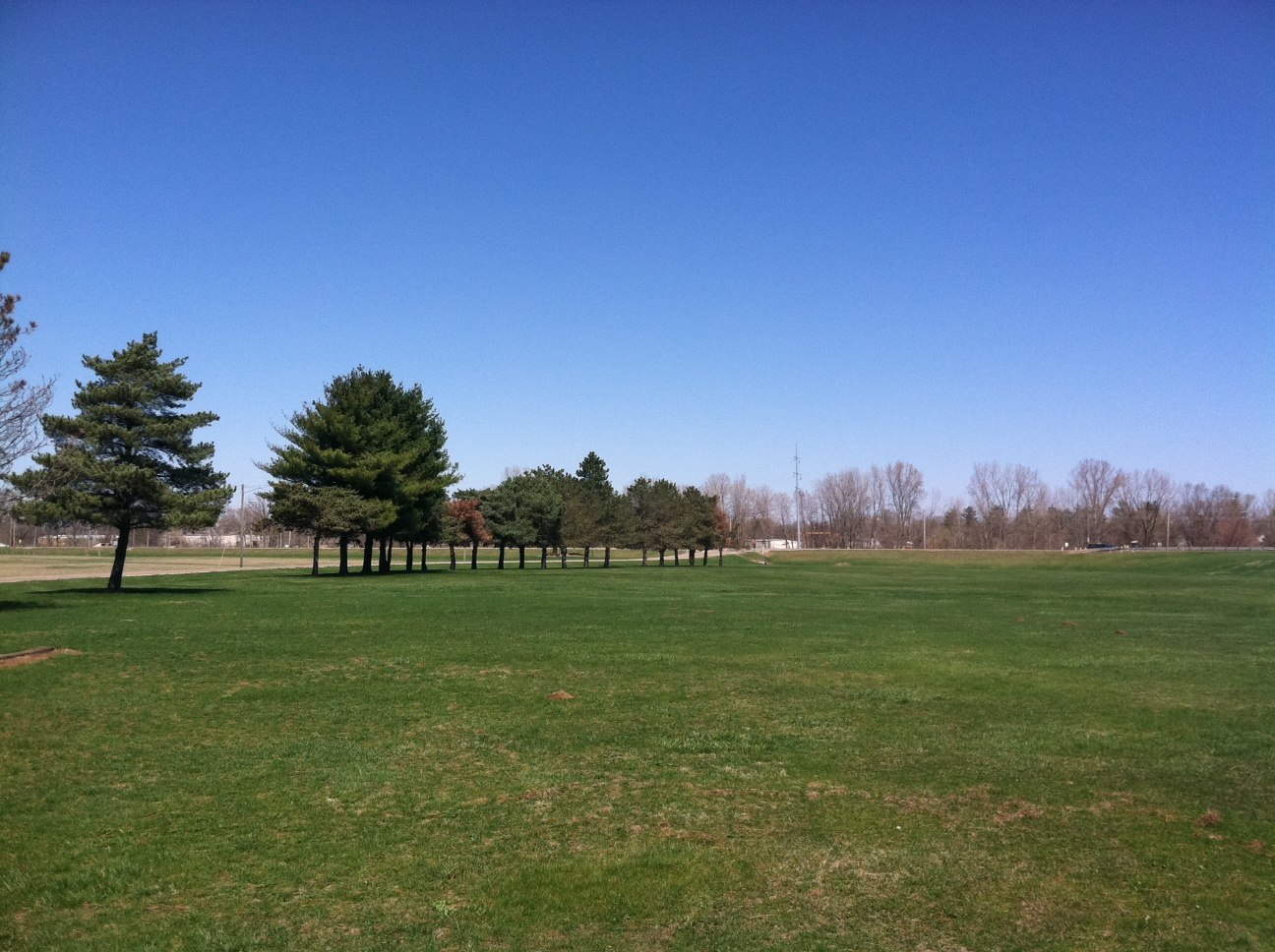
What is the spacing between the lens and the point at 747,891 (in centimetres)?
732

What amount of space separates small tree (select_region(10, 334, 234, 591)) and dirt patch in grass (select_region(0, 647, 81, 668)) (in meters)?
19.9

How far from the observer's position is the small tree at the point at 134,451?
37.9m

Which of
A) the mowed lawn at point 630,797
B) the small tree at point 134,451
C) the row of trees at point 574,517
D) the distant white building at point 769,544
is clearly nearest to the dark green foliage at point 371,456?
the row of trees at point 574,517

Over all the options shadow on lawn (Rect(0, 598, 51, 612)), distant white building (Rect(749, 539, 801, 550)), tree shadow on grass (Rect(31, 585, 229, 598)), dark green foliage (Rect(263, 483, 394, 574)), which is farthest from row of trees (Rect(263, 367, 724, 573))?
distant white building (Rect(749, 539, 801, 550))

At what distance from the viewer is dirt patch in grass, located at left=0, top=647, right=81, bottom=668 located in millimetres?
17844

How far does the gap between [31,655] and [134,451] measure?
23.4m

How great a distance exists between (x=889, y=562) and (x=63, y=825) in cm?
10909

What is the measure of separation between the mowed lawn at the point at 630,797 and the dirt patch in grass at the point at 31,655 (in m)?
0.65

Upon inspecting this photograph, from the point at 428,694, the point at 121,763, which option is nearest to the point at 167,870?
the point at 121,763

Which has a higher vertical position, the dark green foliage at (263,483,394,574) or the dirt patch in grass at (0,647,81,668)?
the dark green foliage at (263,483,394,574)

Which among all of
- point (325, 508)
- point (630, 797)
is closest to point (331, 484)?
point (325, 508)

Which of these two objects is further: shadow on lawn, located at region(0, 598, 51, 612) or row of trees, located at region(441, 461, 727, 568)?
row of trees, located at region(441, 461, 727, 568)

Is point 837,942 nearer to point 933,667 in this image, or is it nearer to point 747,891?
point 747,891

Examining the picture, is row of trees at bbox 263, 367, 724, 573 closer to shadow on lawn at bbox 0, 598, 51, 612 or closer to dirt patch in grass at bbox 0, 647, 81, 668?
shadow on lawn at bbox 0, 598, 51, 612
